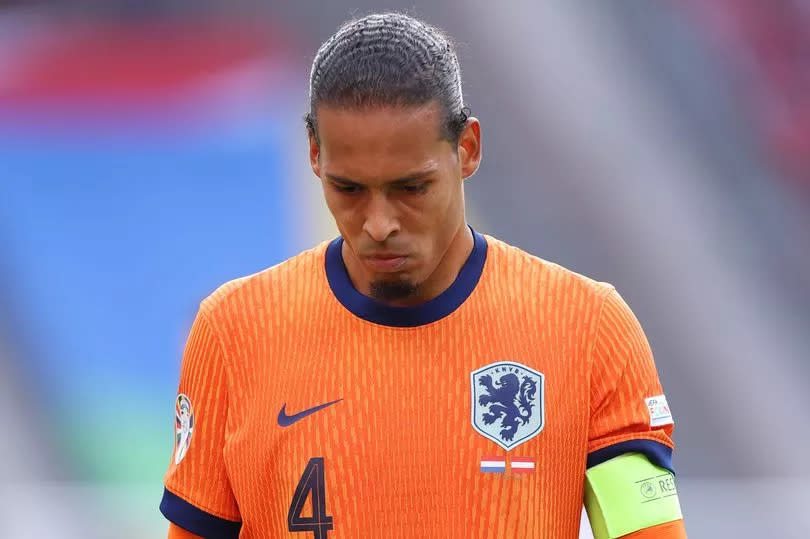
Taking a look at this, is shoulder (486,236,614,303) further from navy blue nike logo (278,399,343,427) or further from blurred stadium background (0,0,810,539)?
blurred stadium background (0,0,810,539)

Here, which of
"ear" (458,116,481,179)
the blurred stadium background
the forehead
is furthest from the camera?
the blurred stadium background

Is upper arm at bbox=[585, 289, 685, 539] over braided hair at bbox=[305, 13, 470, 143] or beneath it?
beneath

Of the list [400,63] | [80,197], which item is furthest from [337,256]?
[80,197]

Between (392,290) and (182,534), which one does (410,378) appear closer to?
(392,290)

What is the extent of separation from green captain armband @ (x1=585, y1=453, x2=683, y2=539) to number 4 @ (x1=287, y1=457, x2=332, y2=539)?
34 cm

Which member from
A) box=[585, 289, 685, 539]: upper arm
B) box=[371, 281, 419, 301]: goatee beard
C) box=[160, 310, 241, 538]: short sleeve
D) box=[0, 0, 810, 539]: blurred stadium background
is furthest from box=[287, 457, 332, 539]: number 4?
box=[0, 0, 810, 539]: blurred stadium background

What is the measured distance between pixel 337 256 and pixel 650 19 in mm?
1988

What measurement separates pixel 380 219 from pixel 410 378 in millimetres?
221

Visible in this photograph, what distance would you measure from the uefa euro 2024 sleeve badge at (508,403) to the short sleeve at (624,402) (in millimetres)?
73

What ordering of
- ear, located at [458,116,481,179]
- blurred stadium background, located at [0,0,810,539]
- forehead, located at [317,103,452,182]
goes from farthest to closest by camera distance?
blurred stadium background, located at [0,0,810,539] < ear, located at [458,116,481,179] < forehead, located at [317,103,452,182]

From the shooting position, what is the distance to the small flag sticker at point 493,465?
4.96ft

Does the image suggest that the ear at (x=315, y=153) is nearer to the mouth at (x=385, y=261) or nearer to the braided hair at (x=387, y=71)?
the braided hair at (x=387, y=71)

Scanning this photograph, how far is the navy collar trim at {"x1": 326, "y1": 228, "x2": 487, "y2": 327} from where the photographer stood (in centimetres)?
158

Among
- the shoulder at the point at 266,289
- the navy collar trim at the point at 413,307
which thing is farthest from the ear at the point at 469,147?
the shoulder at the point at 266,289
